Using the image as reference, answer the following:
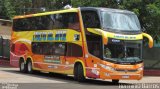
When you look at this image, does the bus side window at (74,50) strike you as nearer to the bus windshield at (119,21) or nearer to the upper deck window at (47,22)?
the upper deck window at (47,22)

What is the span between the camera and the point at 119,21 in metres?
23.2

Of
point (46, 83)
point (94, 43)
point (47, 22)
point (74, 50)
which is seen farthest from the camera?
point (47, 22)

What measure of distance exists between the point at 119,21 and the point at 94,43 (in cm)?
176

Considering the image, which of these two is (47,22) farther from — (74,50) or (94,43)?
(94,43)

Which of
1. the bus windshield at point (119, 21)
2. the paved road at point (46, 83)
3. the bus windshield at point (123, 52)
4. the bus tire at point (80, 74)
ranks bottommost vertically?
the paved road at point (46, 83)

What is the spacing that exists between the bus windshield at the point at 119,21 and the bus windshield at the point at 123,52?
894 millimetres

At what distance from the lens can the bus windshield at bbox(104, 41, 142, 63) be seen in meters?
22.4

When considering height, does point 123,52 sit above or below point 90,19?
below

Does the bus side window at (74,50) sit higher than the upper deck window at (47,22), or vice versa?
the upper deck window at (47,22)

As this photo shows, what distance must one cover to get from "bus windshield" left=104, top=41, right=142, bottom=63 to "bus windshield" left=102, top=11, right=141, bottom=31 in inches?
35.2

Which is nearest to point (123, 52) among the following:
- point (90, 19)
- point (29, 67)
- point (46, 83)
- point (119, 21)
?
point (119, 21)

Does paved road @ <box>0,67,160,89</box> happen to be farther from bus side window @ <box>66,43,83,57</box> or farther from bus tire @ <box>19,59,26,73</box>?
bus side window @ <box>66,43,83,57</box>

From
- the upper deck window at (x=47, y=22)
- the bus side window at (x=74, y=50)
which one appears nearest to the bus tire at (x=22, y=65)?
the upper deck window at (x=47, y=22)

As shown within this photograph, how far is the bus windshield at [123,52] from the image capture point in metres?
22.4
